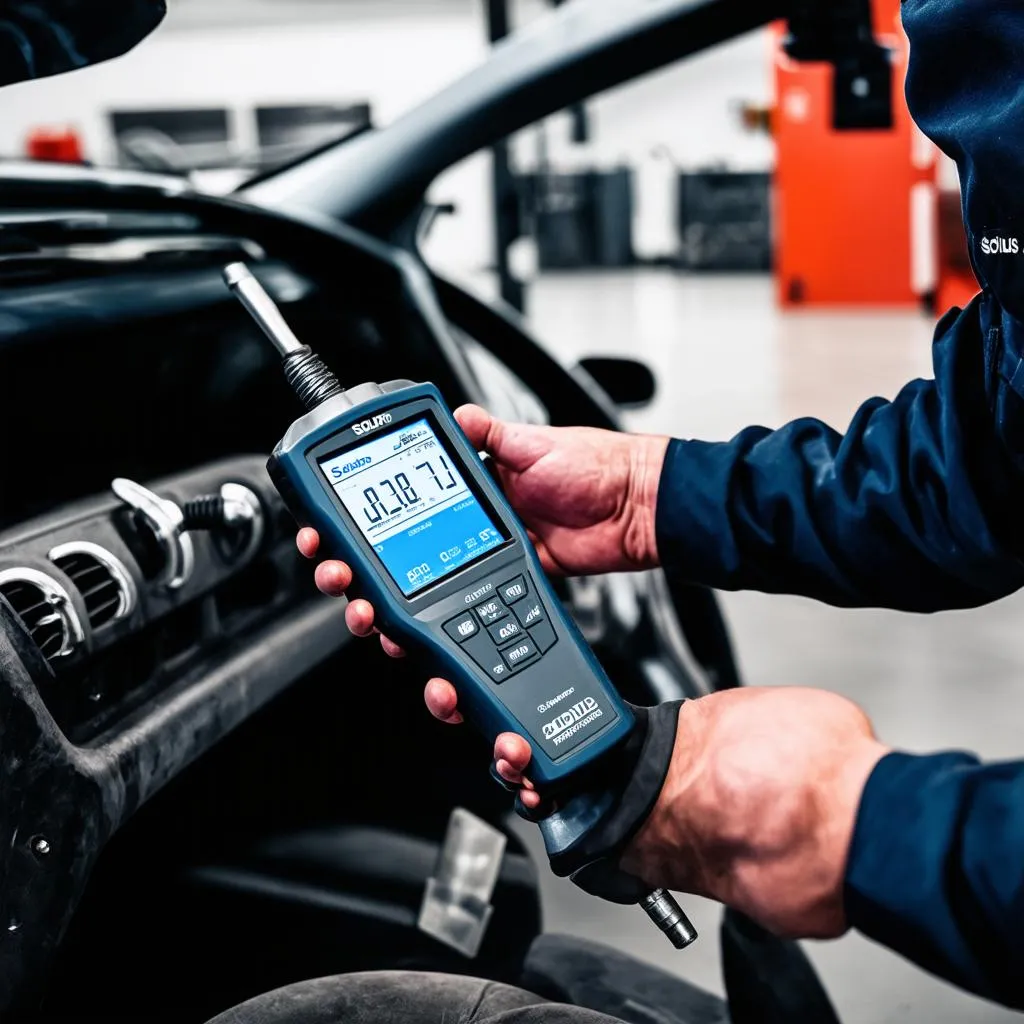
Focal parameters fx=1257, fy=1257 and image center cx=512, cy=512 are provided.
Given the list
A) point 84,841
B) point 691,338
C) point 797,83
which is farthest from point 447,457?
point 797,83

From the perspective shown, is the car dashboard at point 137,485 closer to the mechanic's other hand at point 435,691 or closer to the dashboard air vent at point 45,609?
the dashboard air vent at point 45,609

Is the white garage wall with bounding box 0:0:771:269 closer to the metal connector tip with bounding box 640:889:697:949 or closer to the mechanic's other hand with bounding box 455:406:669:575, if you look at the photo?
the mechanic's other hand with bounding box 455:406:669:575

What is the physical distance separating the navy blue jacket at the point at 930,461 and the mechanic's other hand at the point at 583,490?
27mm

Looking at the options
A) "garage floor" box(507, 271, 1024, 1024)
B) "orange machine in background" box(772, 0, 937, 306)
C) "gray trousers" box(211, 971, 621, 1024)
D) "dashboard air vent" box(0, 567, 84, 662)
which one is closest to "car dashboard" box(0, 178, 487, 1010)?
"dashboard air vent" box(0, 567, 84, 662)

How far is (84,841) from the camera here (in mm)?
699

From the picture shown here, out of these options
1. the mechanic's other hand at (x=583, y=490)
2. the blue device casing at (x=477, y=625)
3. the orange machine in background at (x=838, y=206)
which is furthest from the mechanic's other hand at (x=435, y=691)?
the orange machine in background at (x=838, y=206)

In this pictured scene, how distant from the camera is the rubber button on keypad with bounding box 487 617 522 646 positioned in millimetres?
715

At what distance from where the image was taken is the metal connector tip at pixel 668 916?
65 cm

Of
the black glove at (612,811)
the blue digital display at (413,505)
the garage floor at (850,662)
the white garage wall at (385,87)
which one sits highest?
the white garage wall at (385,87)

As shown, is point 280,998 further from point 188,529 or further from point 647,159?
point 647,159

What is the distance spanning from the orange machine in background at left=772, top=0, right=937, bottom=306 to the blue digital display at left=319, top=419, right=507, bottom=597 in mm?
8062

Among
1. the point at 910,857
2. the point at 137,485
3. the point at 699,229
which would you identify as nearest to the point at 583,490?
the point at 137,485

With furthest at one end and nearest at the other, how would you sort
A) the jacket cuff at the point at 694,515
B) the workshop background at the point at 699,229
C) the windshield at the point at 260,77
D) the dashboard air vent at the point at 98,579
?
the windshield at the point at 260,77, the workshop background at the point at 699,229, the jacket cuff at the point at 694,515, the dashboard air vent at the point at 98,579

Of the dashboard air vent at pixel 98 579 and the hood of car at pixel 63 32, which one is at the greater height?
the hood of car at pixel 63 32
